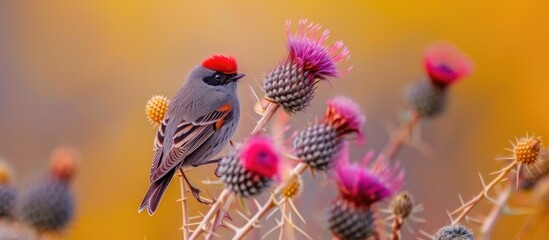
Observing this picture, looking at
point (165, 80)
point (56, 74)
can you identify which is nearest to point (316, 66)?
point (165, 80)

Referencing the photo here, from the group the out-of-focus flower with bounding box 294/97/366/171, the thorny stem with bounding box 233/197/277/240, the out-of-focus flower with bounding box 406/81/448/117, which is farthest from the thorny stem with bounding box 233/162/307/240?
the out-of-focus flower with bounding box 406/81/448/117

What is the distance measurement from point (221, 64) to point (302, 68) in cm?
105

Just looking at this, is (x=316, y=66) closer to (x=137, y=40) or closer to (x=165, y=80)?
(x=165, y=80)

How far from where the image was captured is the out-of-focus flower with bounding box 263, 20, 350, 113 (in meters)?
5.54

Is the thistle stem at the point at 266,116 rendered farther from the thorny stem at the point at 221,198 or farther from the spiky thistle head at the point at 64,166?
the spiky thistle head at the point at 64,166

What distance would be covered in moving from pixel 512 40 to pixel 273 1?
474 cm

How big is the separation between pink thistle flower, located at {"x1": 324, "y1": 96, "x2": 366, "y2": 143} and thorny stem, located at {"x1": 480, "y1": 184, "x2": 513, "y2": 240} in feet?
2.39

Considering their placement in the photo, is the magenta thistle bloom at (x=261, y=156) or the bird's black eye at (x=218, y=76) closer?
the magenta thistle bloom at (x=261, y=156)

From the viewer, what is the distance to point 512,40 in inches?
706

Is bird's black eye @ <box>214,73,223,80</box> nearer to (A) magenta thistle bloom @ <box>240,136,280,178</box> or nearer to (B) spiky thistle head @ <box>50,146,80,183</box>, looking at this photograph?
(A) magenta thistle bloom @ <box>240,136,280,178</box>

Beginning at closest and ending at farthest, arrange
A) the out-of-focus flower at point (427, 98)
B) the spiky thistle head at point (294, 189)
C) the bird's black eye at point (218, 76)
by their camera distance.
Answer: the spiky thistle head at point (294, 189) < the bird's black eye at point (218, 76) < the out-of-focus flower at point (427, 98)

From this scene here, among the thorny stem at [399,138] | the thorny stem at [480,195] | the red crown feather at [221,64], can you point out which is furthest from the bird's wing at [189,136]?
the thorny stem at [480,195]

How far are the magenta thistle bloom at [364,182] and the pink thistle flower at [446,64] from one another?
3.32 m

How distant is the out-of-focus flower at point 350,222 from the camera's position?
4.27m
